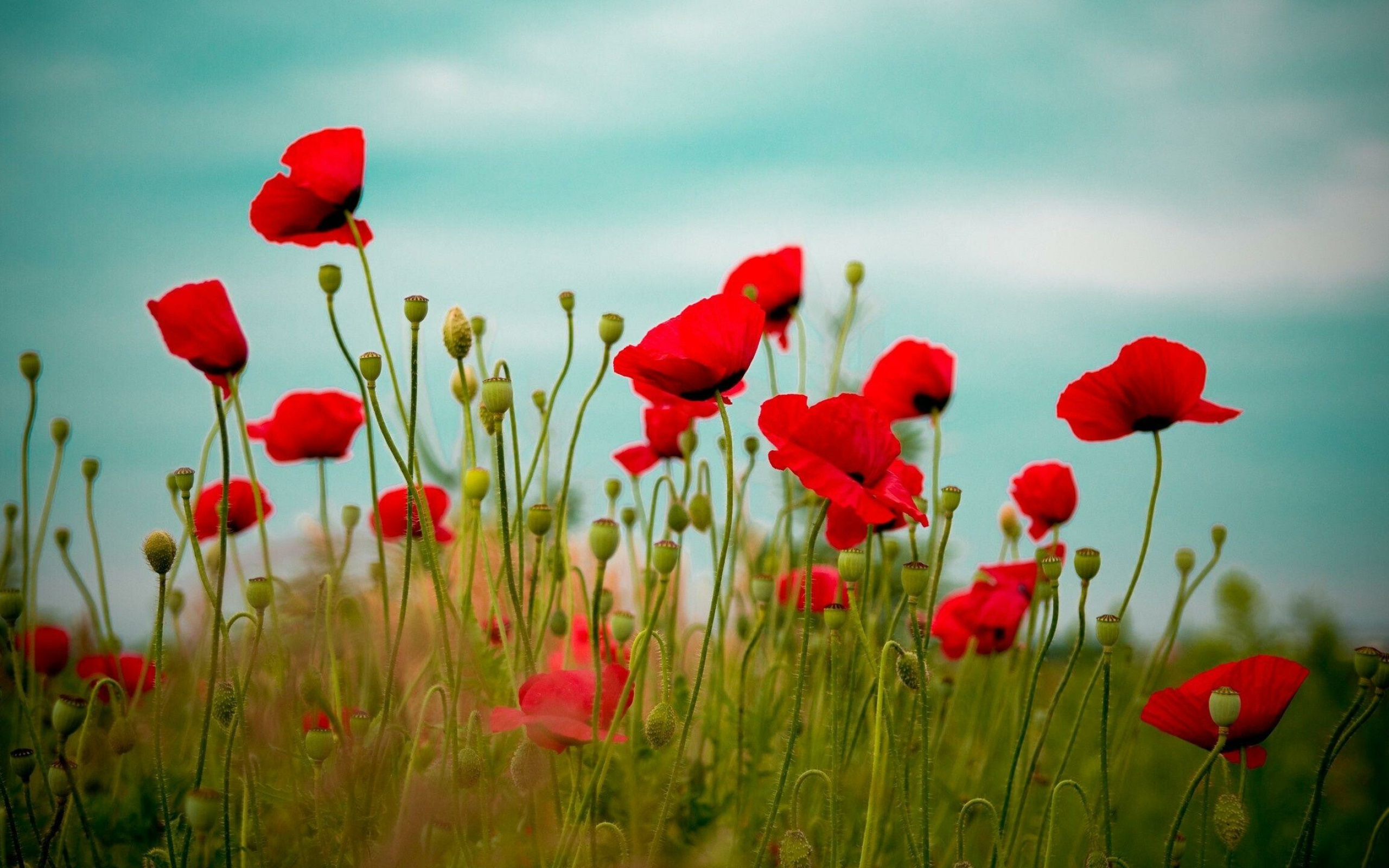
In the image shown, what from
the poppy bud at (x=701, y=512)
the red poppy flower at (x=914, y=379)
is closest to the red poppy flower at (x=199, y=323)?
the poppy bud at (x=701, y=512)

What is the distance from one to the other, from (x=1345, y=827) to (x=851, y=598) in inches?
67.3

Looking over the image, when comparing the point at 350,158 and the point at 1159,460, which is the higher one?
the point at 350,158

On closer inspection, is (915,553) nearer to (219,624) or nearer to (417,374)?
(417,374)

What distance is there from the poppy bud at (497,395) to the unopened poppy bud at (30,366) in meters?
0.69

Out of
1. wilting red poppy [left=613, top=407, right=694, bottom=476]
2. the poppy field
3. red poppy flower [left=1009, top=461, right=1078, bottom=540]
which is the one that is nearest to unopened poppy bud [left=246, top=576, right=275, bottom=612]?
the poppy field

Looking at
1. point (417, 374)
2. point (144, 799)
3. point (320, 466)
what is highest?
point (417, 374)

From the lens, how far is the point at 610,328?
1.13m

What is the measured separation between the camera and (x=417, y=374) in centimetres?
102

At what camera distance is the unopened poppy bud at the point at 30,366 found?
134cm

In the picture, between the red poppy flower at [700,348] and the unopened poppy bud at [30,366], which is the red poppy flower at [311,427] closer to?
the unopened poppy bud at [30,366]

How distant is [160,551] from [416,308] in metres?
0.30

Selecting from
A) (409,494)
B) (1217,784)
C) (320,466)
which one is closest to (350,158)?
(409,494)

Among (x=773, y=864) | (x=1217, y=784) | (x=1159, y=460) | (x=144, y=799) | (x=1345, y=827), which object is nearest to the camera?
(x=1159, y=460)

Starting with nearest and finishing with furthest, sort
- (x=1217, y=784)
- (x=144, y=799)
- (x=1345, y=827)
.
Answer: (x=144, y=799) → (x=1217, y=784) → (x=1345, y=827)
